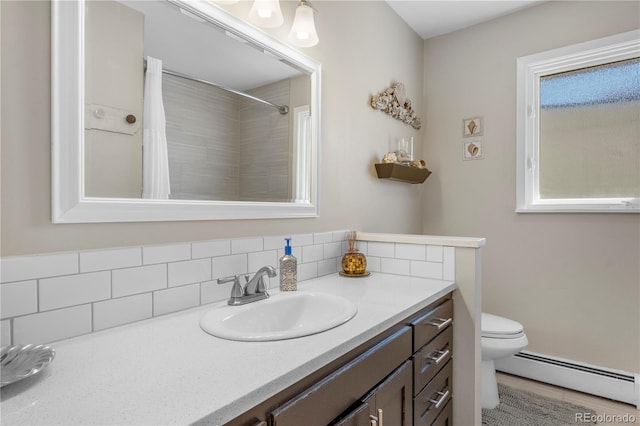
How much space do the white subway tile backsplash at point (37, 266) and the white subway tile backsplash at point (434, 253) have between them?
1.32 metres

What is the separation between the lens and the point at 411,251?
164cm

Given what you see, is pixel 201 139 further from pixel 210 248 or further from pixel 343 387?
pixel 343 387

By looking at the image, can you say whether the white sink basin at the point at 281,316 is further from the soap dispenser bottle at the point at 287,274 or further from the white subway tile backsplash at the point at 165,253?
the white subway tile backsplash at the point at 165,253

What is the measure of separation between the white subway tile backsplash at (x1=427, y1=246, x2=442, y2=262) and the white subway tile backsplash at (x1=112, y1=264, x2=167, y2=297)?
110 centimetres

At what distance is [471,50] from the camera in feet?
8.71

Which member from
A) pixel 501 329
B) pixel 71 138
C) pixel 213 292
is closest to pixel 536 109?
pixel 501 329

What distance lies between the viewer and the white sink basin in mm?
893

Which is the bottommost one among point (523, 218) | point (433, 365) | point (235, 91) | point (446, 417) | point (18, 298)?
point (446, 417)

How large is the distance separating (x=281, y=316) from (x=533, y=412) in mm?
1712

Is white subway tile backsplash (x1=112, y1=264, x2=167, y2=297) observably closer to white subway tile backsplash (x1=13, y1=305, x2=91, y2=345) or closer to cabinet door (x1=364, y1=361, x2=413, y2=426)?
white subway tile backsplash (x1=13, y1=305, x2=91, y2=345)

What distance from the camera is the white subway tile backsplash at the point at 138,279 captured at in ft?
3.12

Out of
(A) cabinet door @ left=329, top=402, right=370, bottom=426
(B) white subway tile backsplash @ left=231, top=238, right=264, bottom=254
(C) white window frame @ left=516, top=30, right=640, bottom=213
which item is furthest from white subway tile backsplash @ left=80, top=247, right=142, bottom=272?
(C) white window frame @ left=516, top=30, right=640, bottom=213

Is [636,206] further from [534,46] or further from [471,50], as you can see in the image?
[471,50]

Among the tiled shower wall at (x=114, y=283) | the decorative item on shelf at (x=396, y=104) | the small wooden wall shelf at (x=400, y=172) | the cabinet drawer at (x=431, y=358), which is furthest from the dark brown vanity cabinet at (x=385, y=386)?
the decorative item on shelf at (x=396, y=104)
